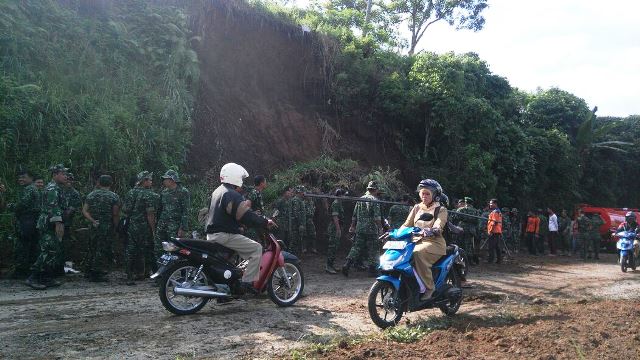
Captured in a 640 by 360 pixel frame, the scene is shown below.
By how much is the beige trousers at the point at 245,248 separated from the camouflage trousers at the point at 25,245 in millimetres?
4255

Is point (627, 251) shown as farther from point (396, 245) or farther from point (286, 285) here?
point (286, 285)

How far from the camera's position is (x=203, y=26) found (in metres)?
17.5

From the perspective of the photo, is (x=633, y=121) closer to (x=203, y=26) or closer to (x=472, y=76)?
(x=472, y=76)

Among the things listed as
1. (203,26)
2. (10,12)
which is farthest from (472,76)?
(10,12)

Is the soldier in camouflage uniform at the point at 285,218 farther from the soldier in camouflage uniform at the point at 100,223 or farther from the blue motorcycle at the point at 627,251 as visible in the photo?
the blue motorcycle at the point at 627,251

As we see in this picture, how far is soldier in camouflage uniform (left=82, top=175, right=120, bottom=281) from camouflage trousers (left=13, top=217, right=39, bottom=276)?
2.92ft

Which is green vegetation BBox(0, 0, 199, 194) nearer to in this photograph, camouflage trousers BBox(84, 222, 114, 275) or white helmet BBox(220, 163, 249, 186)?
camouflage trousers BBox(84, 222, 114, 275)

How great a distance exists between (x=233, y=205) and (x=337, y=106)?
1357 cm

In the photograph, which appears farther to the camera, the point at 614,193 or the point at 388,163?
the point at 614,193

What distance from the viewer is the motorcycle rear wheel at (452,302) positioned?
7.32 meters

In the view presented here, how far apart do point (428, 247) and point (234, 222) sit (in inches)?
103

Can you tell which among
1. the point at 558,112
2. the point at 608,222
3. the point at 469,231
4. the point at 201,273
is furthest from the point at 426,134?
the point at 201,273

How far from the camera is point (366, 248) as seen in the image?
11.6 meters

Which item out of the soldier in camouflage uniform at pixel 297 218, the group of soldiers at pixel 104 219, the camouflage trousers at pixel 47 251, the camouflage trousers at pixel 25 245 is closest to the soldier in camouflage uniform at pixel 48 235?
the camouflage trousers at pixel 47 251
